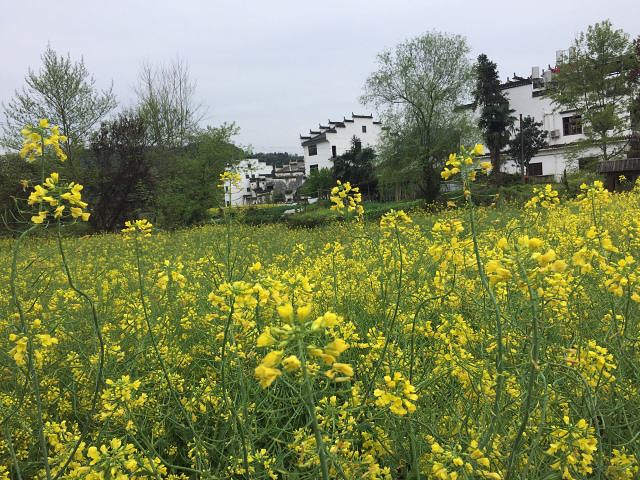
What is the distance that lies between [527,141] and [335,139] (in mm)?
24631

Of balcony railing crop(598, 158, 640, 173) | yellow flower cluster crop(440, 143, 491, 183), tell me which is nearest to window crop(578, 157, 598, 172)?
balcony railing crop(598, 158, 640, 173)

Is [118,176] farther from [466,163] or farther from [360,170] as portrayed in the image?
[466,163]

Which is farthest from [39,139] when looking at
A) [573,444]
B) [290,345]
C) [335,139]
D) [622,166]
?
[335,139]

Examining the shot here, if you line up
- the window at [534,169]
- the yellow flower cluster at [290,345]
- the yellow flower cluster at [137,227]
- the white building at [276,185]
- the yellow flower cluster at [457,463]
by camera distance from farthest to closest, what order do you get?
1. the white building at [276,185]
2. the window at [534,169]
3. the yellow flower cluster at [137,227]
4. the yellow flower cluster at [457,463]
5. the yellow flower cluster at [290,345]

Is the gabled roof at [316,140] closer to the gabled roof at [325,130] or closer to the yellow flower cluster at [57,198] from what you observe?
the gabled roof at [325,130]

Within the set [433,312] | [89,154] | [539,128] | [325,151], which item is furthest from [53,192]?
[325,151]

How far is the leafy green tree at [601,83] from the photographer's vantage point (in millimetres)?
23031

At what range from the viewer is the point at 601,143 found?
75.6ft

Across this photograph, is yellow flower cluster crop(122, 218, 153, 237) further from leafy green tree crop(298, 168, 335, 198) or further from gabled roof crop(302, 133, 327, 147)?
gabled roof crop(302, 133, 327, 147)

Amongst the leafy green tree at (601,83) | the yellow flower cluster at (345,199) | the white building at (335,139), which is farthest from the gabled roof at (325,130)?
the yellow flower cluster at (345,199)

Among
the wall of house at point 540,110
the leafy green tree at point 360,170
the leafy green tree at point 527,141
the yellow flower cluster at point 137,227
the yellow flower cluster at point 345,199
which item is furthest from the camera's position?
the leafy green tree at point 360,170

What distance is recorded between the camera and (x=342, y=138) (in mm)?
56781

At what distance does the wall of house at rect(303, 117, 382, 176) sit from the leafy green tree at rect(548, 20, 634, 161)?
1273 inches

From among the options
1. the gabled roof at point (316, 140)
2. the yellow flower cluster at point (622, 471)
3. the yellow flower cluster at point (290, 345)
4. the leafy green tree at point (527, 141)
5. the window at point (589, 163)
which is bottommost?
the yellow flower cluster at point (622, 471)
